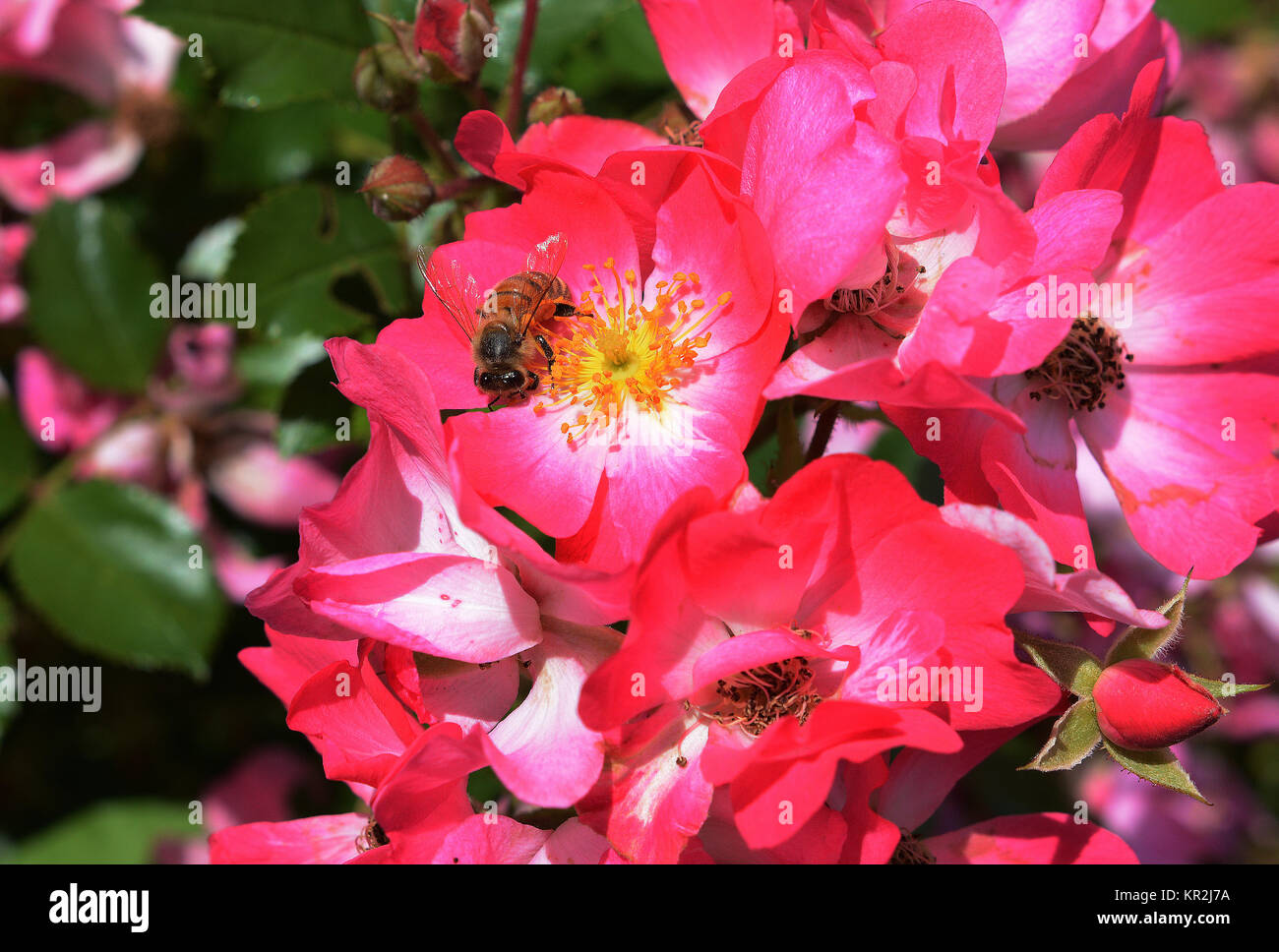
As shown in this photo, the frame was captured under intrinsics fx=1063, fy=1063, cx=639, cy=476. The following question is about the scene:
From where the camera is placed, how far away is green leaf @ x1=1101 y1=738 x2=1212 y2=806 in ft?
5.45

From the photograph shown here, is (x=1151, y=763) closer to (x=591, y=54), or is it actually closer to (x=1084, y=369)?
(x=1084, y=369)

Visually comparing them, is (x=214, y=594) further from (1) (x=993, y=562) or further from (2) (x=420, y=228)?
(1) (x=993, y=562)

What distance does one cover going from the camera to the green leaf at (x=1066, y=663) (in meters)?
1.73

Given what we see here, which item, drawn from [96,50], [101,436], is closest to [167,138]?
[96,50]

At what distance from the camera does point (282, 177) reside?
291 cm

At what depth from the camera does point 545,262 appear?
1822 millimetres

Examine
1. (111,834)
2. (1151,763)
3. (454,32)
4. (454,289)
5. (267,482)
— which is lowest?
(111,834)

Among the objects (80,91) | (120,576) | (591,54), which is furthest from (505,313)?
(80,91)

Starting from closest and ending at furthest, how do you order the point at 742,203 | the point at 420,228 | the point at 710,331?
the point at 742,203, the point at 710,331, the point at 420,228

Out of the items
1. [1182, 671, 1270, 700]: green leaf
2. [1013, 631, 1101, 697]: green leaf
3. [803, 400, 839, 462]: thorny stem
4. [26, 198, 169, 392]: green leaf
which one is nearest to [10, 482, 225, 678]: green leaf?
[26, 198, 169, 392]: green leaf

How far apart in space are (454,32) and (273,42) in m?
0.59

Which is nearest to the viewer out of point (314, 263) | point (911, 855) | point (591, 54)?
point (911, 855)

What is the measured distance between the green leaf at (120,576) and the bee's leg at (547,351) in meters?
1.27
